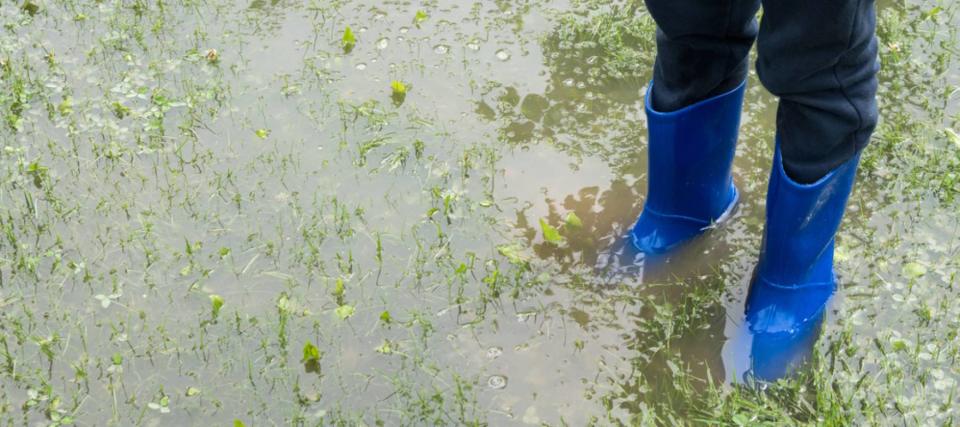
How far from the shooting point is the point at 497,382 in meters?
2.69

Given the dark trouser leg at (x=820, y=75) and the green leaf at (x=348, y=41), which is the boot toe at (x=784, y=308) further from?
the green leaf at (x=348, y=41)

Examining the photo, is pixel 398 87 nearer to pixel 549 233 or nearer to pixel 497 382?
pixel 549 233

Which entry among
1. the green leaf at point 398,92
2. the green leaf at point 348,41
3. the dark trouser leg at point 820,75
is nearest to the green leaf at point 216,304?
the green leaf at point 398,92

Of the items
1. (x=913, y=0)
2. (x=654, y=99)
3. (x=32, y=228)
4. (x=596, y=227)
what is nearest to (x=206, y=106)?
(x=32, y=228)

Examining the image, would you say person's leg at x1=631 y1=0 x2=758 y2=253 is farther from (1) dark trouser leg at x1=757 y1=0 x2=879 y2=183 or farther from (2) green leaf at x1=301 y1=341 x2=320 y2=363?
(2) green leaf at x1=301 y1=341 x2=320 y2=363

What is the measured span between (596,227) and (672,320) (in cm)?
49

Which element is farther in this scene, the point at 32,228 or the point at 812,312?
the point at 32,228

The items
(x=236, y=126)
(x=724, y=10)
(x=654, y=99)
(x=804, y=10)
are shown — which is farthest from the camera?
(x=236, y=126)

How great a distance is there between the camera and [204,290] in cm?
299

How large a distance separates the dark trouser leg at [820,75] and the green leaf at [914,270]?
2.11ft

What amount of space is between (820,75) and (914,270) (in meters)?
0.98

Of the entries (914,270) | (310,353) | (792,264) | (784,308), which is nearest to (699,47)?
(792,264)

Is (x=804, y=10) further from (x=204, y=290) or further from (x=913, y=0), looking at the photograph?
(x=913, y=0)

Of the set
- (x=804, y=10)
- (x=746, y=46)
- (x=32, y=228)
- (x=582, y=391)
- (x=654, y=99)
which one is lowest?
(x=582, y=391)
